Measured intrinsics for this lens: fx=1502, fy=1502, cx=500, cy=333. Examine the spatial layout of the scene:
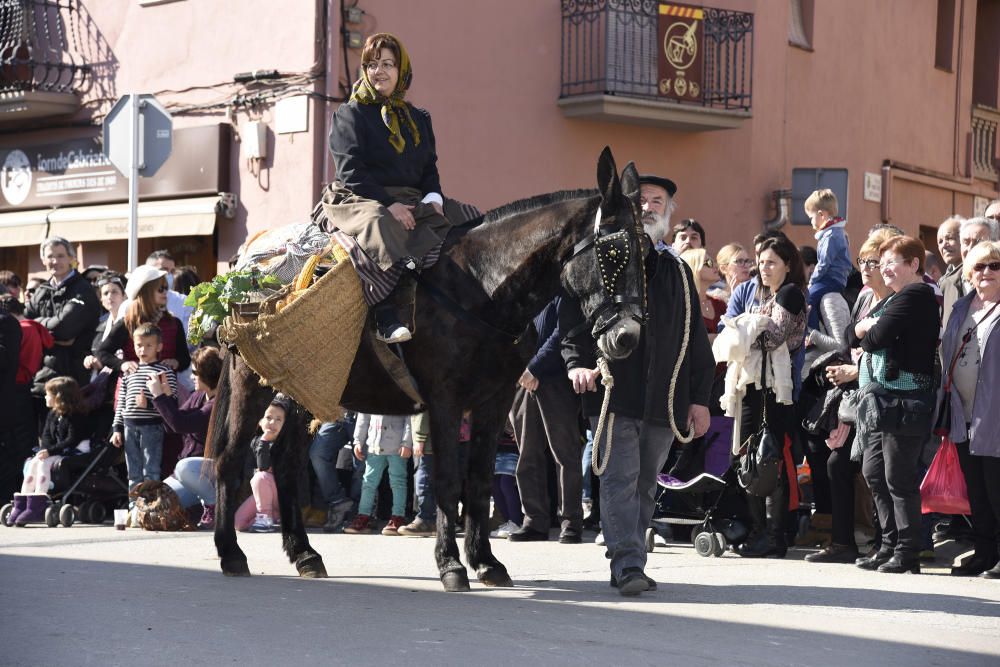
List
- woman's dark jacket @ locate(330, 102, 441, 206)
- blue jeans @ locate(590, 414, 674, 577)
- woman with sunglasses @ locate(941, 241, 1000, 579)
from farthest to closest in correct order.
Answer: woman with sunglasses @ locate(941, 241, 1000, 579) < woman's dark jacket @ locate(330, 102, 441, 206) < blue jeans @ locate(590, 414, 674, 577)

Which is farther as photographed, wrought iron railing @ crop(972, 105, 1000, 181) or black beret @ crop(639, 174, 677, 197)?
wrought iron railing @ crop(972, 105, 1000, 181)

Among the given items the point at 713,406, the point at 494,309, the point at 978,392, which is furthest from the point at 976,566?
the point at 494,309

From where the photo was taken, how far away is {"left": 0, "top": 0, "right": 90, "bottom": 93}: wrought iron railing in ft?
71.9

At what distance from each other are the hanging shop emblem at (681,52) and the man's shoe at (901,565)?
521 inches

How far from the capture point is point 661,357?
817cm

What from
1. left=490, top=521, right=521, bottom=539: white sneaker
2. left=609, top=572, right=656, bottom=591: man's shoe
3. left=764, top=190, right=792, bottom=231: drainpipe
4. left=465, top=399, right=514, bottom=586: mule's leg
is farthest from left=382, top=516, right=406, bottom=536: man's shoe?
left=764, top=190, right=792, bottom=231: drainpipe

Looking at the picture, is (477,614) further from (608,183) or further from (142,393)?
Result: (142,393)

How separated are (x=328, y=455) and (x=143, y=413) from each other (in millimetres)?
1553

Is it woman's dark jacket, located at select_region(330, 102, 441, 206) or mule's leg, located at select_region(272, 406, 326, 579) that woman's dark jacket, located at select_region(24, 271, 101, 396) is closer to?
mule's leg, located at select_region(272, 406, 326, 579)

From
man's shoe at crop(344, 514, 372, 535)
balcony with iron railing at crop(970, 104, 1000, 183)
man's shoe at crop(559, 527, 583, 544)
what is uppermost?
balcony with iron railing at crop(970, 104, 1000, 183)

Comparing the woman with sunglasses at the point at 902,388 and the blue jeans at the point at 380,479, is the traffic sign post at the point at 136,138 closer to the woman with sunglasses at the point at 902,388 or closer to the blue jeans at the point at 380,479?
the blue jeans at the point at 380,479

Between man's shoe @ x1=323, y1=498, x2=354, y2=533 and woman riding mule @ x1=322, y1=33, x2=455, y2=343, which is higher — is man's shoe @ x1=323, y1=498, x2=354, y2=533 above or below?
below

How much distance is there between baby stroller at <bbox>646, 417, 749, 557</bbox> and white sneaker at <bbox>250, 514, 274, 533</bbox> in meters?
3.08

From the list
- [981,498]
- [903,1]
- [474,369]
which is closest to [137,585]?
[474,369]
